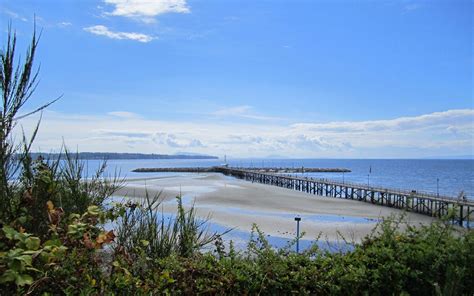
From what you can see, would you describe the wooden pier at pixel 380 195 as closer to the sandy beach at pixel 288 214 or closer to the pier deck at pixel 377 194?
the pier deck at pixel 377 194

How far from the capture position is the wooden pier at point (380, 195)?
444 inches

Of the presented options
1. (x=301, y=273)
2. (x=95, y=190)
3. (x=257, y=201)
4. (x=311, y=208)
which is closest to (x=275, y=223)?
(x=311, y=208)

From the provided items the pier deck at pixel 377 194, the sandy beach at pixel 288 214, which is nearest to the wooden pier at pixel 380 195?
the pier deck at pixel 377 194

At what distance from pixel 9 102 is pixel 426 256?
142 inches

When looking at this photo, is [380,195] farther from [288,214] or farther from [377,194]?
[288,214]

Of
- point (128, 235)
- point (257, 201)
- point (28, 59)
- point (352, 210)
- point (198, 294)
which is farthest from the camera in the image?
point (257, 201)

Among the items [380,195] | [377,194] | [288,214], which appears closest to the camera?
[288,214]

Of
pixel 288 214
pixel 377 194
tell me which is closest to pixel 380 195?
pixel 377 194

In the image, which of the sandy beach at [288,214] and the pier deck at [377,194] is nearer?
the pier deck at [377,194]

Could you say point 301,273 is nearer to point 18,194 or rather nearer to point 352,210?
point 18,194

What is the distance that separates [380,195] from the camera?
145 ft

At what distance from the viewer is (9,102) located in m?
2.66

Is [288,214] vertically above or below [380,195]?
above

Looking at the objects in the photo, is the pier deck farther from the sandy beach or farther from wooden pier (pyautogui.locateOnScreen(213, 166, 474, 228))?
the sandy beach
